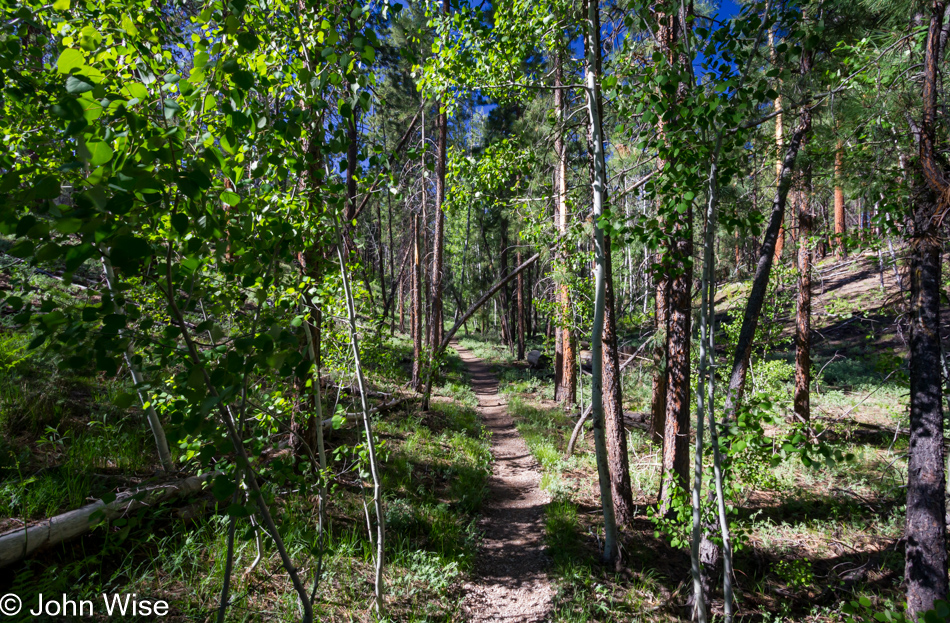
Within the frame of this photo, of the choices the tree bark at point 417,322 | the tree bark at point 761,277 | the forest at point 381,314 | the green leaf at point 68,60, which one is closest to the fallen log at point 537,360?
the tree bark at point 417,322

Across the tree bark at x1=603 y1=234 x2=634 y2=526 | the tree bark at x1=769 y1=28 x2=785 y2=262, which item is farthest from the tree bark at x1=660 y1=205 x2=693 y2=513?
the tree bark at x1=769 y1=28 x2=785 y2=262

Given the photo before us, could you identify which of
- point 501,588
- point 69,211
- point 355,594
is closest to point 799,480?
point 501,588

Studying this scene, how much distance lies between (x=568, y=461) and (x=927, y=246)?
547 cm

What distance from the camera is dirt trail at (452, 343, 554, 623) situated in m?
3.96

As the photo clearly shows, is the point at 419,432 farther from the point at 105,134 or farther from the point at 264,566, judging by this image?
the point at 105,134

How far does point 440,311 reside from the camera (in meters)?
11.6

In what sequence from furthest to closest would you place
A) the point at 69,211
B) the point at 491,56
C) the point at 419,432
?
A: the point at 419,432 → the point at 491,56 → the point at 69,211

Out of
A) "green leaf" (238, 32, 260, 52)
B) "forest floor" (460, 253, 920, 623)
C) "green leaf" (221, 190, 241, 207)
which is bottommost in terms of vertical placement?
"forest floor" (460, 253, 920, 623)

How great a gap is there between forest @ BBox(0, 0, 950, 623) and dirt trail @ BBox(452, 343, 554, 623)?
46 mm

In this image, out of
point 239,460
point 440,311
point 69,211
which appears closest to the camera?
point 69,211

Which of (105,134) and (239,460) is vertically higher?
(105,134)

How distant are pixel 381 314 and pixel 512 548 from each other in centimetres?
332

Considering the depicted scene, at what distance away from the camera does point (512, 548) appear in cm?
496

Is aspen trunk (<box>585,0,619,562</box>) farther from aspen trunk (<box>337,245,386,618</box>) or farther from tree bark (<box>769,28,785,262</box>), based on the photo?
aspen trunk (<box>337,245,386,618</box>)
